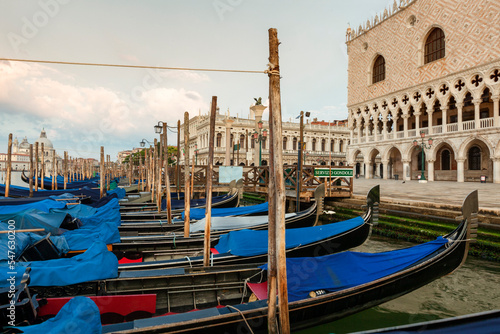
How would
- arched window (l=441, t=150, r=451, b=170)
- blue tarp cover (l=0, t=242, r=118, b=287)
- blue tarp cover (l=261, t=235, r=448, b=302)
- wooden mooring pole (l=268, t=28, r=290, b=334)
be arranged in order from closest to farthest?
wooden mooring pole (l=268, t=28, r=290, b=334)
blue tarp cover (l=0, t=242, r=118, b=287)
blue tarp cover (l=261, t=235, r=448, b=302)
arched window (l=441, t=150, r=451, b=170)

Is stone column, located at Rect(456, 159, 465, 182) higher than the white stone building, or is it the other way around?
the white stone building

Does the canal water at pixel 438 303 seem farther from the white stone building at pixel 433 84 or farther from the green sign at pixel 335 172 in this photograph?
the white stone building at pixel 433 84

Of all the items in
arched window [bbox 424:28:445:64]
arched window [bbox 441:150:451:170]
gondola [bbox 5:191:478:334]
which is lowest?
gondola [bbox 5:191:478:334]

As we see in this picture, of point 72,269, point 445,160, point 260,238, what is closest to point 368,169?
point 445,160

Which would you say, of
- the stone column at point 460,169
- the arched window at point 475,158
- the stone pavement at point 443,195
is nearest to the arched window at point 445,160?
the arched window at point 475,158

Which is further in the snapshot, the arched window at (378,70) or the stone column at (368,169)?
the stone column at (368,169)

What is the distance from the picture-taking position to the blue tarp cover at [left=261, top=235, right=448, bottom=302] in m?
3.46

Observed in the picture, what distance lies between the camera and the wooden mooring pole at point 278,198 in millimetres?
2723

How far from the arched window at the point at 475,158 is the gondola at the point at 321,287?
19.3 meters

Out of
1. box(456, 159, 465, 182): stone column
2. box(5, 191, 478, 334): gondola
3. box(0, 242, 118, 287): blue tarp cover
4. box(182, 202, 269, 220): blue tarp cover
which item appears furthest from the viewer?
box(456, 159, 465, 182): stone column

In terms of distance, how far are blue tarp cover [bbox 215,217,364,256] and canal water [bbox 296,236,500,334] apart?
4.82ft

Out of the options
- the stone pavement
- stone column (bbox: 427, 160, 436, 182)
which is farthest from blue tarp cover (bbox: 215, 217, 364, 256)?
stone column (bbox: 427, 160, 436, 182)

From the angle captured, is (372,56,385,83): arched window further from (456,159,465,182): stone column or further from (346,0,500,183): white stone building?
(456,159,465,182): stone column

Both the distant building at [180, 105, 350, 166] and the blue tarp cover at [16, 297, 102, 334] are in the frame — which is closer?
the blue tarp cover at [16, 297, 102, 334]
